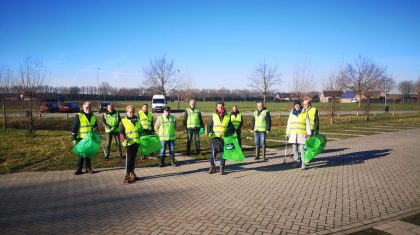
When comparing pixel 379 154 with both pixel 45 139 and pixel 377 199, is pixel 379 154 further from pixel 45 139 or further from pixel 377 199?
pixel 45 139

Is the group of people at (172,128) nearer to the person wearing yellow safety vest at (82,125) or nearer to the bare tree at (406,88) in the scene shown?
the person wearing yellow safety vest at (82,125)

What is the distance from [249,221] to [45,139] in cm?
A: 1374

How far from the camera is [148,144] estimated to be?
29.7 feet

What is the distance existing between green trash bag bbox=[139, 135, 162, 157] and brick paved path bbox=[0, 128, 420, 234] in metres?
0.75

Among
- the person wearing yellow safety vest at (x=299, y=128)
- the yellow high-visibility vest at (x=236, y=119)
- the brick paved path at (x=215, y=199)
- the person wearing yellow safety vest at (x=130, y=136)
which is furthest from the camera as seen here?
the yellow high-visibility vest at (x=236, y=119)

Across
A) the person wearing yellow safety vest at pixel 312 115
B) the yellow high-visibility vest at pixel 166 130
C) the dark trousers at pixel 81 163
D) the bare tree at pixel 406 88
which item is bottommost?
the dark trousers at pixel 81 163

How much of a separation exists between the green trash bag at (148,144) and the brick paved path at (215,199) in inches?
29.4

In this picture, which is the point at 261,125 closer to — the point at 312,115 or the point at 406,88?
the point at 312,115

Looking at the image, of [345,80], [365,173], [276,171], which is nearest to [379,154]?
[365,173]

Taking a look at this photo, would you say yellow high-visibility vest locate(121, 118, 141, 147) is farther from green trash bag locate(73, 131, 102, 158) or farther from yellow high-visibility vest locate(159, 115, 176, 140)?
yellow high-visibility vest locate(159, 115, 176, 140)

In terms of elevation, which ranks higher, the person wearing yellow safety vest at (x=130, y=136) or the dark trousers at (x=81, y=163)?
the person wearing yellow safety vest at (x=130, y=136)

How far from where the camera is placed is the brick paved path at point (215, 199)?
538cm

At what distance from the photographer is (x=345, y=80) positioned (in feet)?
102

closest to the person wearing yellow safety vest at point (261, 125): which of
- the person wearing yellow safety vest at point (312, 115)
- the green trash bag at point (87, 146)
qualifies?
the person wearing yellow safety vest at point (312, 115)
